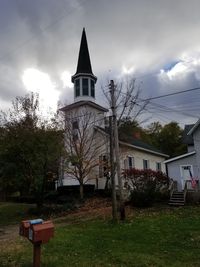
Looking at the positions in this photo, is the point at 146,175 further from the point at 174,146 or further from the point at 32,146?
the point at 174,146

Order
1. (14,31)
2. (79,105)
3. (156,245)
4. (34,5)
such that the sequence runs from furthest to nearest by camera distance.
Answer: (79,105), (14,31), (34,5), (156,245)

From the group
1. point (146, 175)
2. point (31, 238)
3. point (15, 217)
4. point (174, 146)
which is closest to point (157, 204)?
point (146, 175)

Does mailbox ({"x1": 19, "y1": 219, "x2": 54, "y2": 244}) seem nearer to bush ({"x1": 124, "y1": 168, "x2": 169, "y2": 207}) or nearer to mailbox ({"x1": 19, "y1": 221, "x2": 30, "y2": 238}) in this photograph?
mailbox ({"x1": 19, "y1": 221, "x2": 30, "y2": 238})

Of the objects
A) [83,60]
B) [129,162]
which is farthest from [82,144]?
[83,60]

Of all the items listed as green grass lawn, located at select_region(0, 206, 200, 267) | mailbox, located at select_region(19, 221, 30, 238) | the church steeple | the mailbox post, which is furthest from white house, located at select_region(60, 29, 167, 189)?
the mailbox post

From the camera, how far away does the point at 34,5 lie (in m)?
10.2

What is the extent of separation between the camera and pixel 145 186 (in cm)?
2070

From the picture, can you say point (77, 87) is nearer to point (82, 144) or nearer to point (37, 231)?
point (82, 144)

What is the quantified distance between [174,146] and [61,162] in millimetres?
32257

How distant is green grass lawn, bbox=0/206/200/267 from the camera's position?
768 centimetres

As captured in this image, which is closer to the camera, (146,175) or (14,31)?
(14,31)

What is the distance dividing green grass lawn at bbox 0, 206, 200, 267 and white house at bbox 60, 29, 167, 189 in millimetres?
13746

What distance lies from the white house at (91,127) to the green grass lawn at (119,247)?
1375 centimetres

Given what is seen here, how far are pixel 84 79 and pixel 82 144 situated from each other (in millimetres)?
8292
